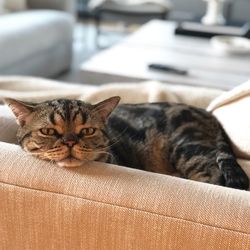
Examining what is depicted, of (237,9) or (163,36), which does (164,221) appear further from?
(237,9)

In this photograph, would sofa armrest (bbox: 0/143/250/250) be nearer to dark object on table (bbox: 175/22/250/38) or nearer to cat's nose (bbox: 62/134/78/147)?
cat's nose (bbox: 62/134/78/147)

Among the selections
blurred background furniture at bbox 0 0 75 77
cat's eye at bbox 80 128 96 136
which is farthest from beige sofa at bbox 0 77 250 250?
blurred background furniture at bbox 0 0 75 77

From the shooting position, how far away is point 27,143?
1.10 m

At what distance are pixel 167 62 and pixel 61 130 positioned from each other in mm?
1319

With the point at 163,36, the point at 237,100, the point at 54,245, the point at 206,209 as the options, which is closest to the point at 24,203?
the point at 54,245

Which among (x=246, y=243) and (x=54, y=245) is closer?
(x=246, y=243)

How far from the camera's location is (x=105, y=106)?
1.19m

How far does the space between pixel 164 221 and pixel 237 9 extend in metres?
4.39

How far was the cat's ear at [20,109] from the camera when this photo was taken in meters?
1.12

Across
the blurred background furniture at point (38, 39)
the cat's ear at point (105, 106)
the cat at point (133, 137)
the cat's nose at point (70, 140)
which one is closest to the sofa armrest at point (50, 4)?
the blurred background furniture at point (38, 39)

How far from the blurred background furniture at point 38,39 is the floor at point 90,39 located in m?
0.23

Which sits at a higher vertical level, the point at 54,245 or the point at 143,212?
the point at 143,212

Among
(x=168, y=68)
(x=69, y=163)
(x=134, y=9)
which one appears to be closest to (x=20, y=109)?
(x=69, y=163)

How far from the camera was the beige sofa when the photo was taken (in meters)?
0.88
